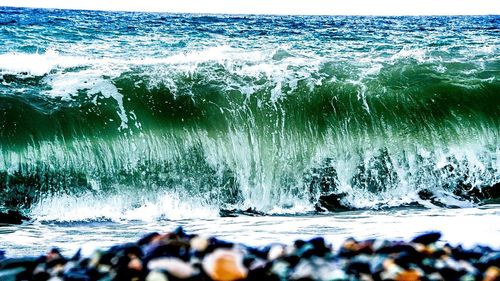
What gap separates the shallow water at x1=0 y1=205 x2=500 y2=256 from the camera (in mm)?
3748

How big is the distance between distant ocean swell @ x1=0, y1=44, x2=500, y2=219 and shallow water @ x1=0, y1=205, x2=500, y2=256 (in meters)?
0.43

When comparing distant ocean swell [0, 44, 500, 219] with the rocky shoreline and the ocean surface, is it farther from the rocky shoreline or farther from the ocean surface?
the rocky shoreline

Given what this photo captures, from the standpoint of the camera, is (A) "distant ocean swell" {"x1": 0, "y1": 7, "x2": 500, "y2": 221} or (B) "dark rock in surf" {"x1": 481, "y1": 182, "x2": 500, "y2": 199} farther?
(B) "dark rock in surf" {"x1": 481, "y1": 182, "x2": 500, "y2": 199}

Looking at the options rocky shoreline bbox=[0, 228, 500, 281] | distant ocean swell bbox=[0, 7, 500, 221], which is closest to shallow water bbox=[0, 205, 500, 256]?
distant ocean swell bbox=[0, 7, 500, 221]

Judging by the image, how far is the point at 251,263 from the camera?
2582 mm

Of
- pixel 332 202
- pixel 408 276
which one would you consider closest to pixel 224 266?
pixel 408 276

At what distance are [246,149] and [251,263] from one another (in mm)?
3270

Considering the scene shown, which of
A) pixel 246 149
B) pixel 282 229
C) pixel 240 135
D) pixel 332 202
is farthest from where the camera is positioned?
pixel 240 135

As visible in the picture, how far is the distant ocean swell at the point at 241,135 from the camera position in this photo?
5285 millimetres

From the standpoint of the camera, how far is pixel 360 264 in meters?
2.75

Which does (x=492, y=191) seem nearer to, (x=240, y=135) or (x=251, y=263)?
(x=240, y=135)

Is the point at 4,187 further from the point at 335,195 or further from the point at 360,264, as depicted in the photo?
the point at 360,264

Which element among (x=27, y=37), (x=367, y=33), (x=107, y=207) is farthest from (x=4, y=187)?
(x=367, y=33)

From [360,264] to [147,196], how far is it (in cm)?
289
